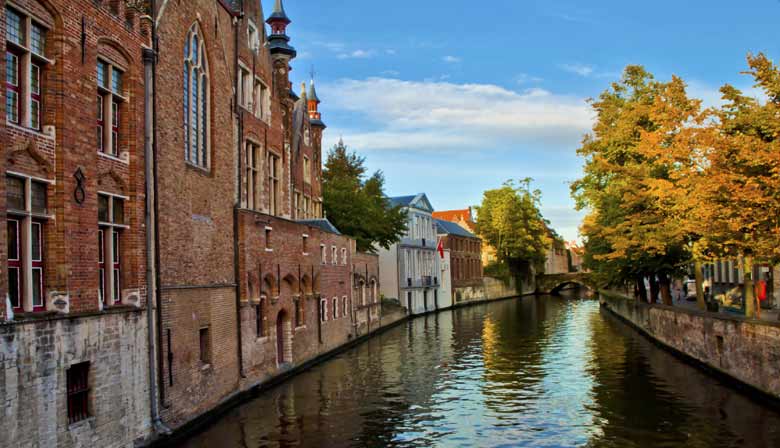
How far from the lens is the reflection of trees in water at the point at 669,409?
15.9m

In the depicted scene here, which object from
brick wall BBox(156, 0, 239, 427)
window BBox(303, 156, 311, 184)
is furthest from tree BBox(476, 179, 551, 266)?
brick wall BBox(156, 0, 239, 427)

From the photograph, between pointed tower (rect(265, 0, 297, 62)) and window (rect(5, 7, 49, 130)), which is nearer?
window (rect(5, 7, 49, 130))

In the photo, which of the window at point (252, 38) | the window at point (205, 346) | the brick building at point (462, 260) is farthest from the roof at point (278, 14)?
the brick building at point (462, 260)

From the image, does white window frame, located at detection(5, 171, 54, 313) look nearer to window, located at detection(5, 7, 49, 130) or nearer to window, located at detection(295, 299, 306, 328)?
window, located at detection(5, 7, 49, 130)

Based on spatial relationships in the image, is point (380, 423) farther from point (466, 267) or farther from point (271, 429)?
point (466, 267)

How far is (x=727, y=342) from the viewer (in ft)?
72.7

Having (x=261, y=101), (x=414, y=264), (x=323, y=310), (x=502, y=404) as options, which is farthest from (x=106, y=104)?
(x=414, y=264)

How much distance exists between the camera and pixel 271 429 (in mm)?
17594

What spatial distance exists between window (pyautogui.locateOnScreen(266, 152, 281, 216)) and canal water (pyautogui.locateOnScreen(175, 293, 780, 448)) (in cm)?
677

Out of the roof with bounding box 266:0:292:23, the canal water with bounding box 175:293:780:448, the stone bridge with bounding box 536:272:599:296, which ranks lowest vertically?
the canal water with bounding box 175:293:780:448

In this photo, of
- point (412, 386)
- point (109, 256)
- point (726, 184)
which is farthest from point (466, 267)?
point (109, 256)

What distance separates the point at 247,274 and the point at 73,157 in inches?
390

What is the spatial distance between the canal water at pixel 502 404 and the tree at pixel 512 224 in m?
51.7

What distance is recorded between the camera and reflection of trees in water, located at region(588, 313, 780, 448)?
52.2ft
